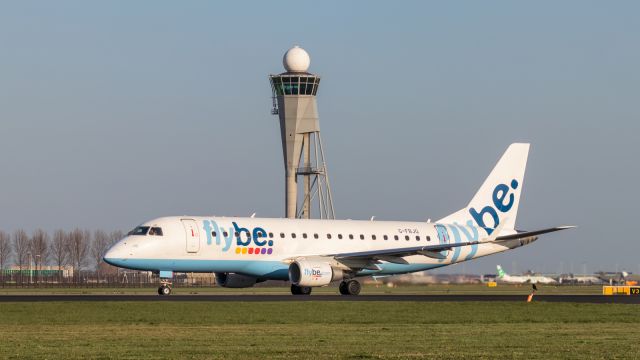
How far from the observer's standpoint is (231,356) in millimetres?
23562

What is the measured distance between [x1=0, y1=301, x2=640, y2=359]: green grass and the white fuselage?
12.5 m

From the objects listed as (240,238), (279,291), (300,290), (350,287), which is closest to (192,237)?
(240,238)

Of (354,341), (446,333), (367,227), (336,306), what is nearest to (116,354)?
(354,341)

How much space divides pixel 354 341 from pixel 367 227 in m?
38.5

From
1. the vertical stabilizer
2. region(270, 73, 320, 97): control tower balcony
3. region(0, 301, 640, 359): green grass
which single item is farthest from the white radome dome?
region(0, 301, 640, 359): green grass

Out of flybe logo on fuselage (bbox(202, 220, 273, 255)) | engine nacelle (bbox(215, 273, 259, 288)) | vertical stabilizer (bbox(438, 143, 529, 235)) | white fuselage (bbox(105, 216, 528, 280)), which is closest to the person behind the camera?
white fuselage (bbox(105, 216, 528, 280))

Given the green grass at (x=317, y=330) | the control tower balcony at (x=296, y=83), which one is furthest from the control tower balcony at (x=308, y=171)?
the green grass at (x=317, y=330)

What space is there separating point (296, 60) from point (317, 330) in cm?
9083

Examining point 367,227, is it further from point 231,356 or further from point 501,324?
point 231,356

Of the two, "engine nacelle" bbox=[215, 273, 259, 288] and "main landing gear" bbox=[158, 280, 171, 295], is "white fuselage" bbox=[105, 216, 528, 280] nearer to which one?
"main landing gear" bbox=[158, 280, 171, 295]

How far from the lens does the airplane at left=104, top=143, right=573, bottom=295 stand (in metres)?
58.2

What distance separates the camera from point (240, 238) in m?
59.5

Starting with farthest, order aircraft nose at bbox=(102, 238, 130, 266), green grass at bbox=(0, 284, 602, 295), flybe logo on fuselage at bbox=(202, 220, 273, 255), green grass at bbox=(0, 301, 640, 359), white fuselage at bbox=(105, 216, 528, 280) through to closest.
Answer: green grass at bbox=(0, 284, 602, 295) < flybe logo on fuselage at bbox=(202, 220, 273, 255) < white fuselage at bbox=(105, 216, 528, 280) < aircraft nose at bbox=(102, 238, 130, 266) < green grass at bbox=(0, 301, 640, 359)

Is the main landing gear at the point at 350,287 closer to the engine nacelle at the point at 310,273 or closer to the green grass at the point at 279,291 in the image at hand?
the engine nacelle at the point at 310,273
